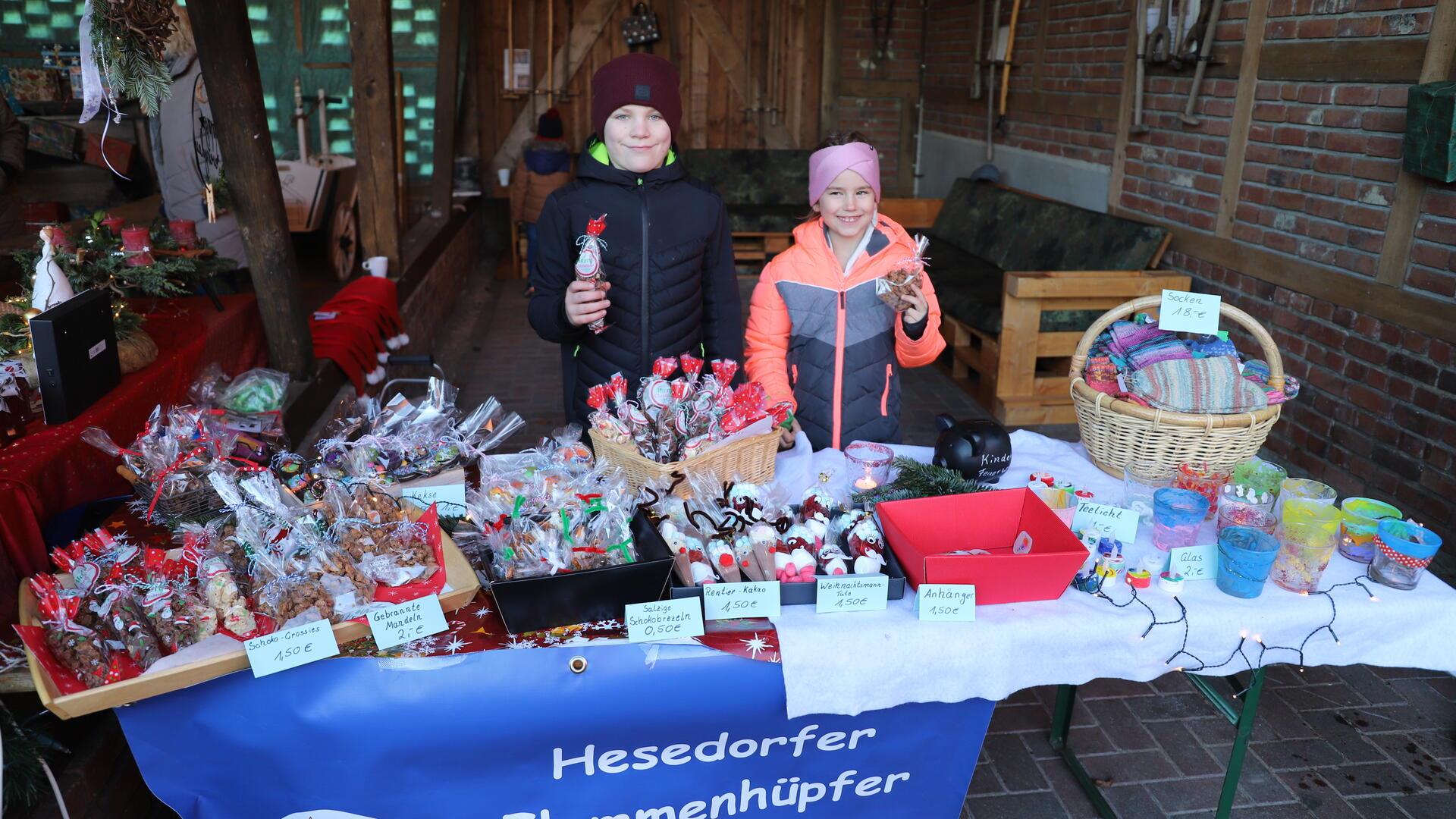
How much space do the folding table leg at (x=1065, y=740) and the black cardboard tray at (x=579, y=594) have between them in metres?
1.60

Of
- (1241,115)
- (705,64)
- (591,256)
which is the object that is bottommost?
(591,256)

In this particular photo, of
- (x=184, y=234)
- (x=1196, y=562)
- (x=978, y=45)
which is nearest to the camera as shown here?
(x=1196, y=562)

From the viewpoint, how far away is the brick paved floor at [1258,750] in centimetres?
275

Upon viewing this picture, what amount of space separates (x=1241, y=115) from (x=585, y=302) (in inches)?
168

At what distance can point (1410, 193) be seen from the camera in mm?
4078

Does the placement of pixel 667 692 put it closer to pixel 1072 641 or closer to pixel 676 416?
pixel 676 416

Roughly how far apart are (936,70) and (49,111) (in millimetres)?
8347

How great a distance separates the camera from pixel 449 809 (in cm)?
201

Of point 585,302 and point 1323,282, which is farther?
point 1323,282

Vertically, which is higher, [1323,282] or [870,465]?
[1323,282]

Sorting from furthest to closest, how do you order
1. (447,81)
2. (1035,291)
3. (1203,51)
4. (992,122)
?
(992,122), (447,81), (1035,291), (1203,51)

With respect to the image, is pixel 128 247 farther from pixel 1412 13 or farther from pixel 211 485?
pixel 1412 13

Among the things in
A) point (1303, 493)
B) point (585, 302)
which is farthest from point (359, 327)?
point (1303, 493)

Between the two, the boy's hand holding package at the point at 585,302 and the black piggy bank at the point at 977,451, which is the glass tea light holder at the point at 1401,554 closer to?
the black piggy bank at the point at 977,451
